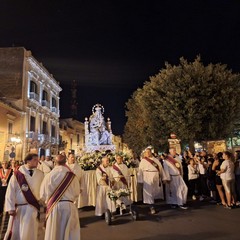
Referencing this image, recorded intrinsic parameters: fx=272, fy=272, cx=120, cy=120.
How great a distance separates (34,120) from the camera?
113 ft

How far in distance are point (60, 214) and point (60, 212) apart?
4 cm

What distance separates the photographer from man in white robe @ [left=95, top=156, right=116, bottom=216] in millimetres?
8453

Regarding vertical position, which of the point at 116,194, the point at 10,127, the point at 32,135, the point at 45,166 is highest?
the point at 10,127

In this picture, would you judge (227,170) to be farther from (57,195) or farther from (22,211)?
(22,211)

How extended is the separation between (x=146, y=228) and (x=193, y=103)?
37.2ft

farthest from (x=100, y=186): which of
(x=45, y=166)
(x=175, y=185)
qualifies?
(x=45, y=166)

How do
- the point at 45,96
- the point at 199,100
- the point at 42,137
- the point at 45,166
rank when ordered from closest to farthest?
the point at 45,166
the point at 199,100
the point at 42,137
the point at 45,96

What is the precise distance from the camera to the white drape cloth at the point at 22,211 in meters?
5.00

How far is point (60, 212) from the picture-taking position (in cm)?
508

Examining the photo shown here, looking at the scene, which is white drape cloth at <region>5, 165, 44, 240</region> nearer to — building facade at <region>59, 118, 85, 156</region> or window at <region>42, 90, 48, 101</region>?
window at <region>42, 90, 48, 101</region>

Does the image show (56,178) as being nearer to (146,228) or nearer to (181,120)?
(146,228)

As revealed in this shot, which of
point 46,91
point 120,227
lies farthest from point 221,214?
point 46,91

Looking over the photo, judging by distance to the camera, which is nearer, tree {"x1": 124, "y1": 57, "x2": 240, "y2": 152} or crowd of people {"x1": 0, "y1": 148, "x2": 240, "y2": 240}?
crowd of people {"x1": 0, "y1": 148, "x2": 240, "y2": 240}

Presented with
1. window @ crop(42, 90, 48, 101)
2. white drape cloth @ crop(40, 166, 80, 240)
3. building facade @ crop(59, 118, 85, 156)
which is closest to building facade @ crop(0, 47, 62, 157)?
window @ crop(42, 90, 48, 101)
